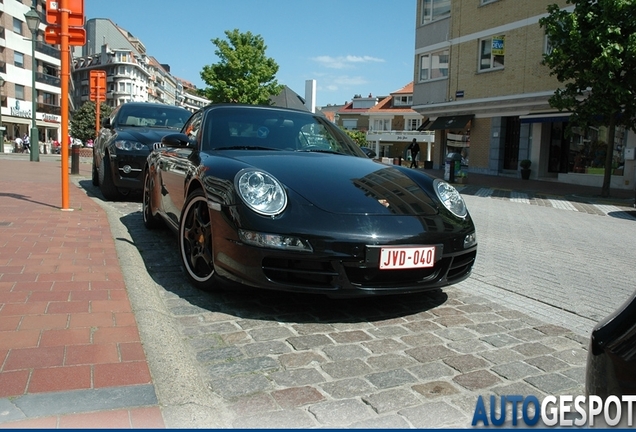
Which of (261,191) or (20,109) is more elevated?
(20,109)


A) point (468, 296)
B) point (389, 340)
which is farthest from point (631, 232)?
point (389, 340)

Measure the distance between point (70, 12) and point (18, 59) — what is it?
5354 cm

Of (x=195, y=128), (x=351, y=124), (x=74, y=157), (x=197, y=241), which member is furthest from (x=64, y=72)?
(x=351, y=124)

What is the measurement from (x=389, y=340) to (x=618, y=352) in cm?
177

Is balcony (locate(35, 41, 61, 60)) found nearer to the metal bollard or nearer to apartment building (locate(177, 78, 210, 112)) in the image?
the metal bollard

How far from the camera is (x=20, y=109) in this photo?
2074 inches

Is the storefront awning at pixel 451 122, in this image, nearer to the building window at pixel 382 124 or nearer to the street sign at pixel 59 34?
the street sign at pixel 59 34

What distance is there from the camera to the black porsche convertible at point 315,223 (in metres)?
3.10

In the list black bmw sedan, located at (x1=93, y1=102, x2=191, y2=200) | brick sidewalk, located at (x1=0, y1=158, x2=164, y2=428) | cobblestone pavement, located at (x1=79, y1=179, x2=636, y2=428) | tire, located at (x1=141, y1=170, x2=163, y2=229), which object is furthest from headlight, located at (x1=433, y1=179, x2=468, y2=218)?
black bmw sedan, located at (x1=93, y1=102, x2=191, y2=200)

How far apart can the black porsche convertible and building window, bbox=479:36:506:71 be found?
21.1 m

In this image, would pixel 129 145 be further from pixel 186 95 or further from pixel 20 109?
pixel 186 95

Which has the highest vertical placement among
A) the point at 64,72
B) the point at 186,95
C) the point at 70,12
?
the point at 186,95

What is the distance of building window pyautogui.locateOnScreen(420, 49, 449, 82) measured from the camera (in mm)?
26970

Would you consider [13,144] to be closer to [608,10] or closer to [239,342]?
[608,10]
